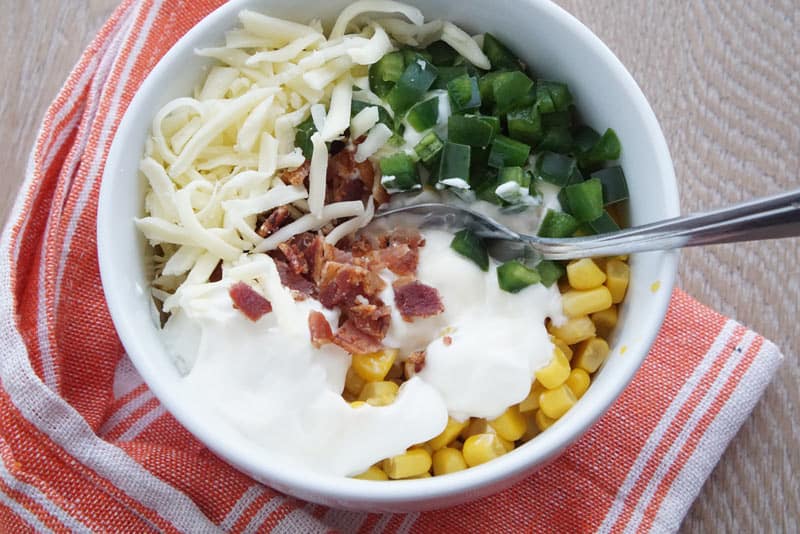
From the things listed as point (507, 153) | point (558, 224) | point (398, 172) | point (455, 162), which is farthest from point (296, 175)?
point (558, 224)

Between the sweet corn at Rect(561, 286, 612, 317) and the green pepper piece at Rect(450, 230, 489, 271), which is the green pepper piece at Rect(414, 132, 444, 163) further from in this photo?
the sweet corn at Rect(561, 286, 612, 317)

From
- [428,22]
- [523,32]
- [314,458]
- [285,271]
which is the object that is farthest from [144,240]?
[523,32]

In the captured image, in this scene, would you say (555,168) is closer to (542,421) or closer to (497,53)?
(497,53)

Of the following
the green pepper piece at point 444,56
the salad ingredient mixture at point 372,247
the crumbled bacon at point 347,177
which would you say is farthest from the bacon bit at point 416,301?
the green pepper piece at point 444,56

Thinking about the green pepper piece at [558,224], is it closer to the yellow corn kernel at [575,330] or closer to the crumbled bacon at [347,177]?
the yellow corn kernel at [575,330]

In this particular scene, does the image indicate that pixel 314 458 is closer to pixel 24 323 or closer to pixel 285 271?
pixel 285 271

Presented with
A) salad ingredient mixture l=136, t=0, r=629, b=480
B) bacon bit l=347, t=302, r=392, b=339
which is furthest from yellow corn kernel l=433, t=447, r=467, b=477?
bacon bit l=347, t=302, r=392, b=339
